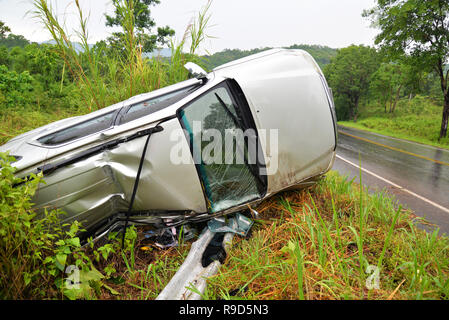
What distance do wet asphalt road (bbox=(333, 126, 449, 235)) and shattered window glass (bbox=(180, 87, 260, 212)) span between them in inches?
93.6

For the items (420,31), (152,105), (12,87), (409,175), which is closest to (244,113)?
(152,105)

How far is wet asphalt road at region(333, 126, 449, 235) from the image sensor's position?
3.49 metres

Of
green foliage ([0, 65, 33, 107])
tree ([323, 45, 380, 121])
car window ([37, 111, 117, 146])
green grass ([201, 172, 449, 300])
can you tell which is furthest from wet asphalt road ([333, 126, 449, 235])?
tree ([323, 45, 380, 121])

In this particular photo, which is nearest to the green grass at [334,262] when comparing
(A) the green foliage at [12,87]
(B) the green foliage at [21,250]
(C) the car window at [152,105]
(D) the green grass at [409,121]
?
(B) the green foliage at [21,250]

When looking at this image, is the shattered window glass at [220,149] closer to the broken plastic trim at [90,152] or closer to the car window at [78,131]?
the broken plastic trim at [90,152]

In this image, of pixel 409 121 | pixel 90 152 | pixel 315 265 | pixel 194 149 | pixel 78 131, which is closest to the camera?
pixel 315 265

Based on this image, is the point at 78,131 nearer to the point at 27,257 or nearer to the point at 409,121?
the point at 27,257

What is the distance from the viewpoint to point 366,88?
85.6ft

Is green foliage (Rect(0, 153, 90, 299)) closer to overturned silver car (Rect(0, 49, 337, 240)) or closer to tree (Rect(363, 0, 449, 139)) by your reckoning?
overturned silver car (Rect(0, 49, 337, 240))

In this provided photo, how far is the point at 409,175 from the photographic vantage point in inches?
202

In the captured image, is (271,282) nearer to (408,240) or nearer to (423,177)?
(408,240)

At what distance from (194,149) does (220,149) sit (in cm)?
28
